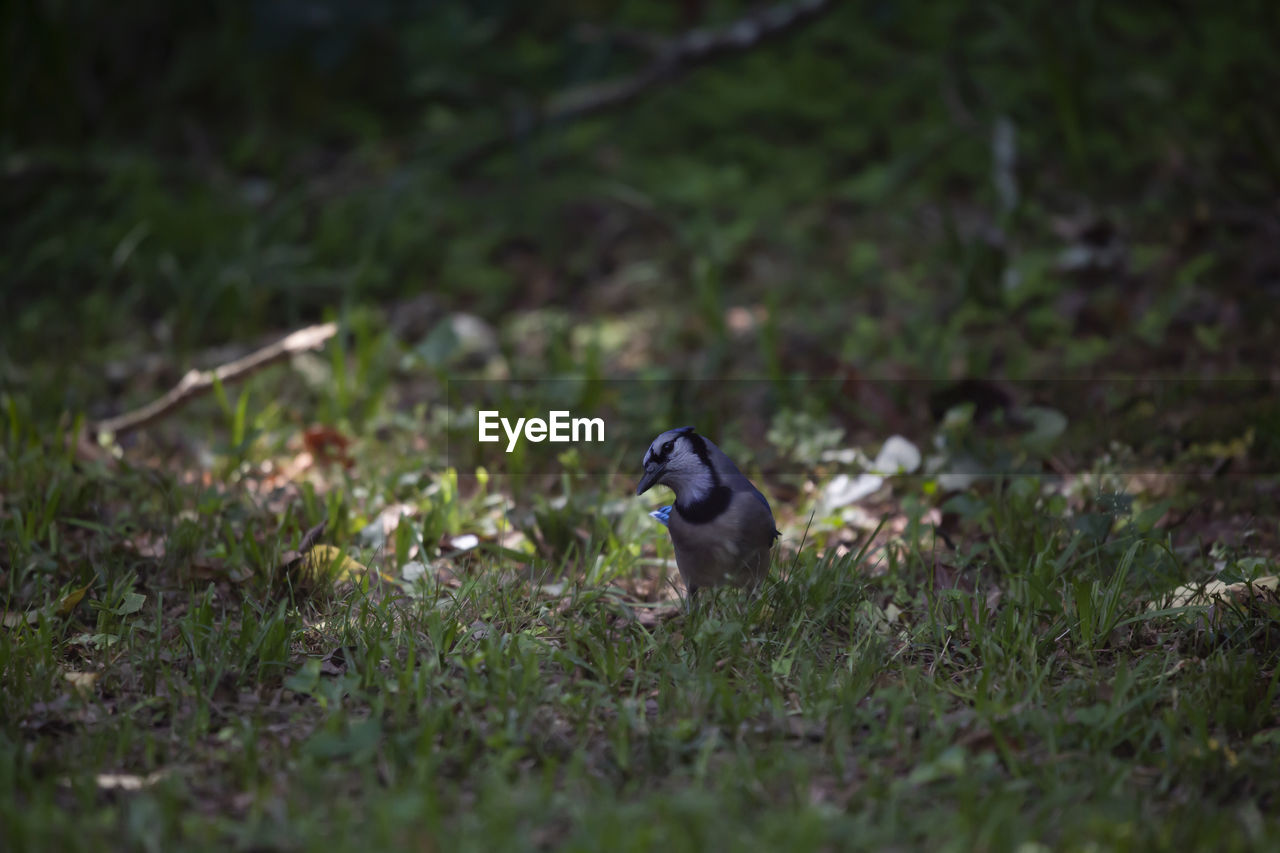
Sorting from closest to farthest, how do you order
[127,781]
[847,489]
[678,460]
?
[127,781] < [678,460] < [847,489]

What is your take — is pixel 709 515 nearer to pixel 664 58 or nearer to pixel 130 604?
pixel 130 604

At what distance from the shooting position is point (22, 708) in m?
2.66

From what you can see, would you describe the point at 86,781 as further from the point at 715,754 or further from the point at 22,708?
the point at 715,754

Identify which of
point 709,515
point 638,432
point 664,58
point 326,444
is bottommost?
point 638,432

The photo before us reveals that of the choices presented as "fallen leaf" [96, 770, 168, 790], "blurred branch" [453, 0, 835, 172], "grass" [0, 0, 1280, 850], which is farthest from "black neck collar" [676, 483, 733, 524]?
"blurred branch" [453, 0, 835, 172]

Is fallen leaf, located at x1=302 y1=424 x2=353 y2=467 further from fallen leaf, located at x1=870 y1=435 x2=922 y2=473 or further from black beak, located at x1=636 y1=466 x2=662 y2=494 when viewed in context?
fallen leaf, located at x1=870 y1=435 x2=922 y2=473

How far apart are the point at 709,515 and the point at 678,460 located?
191 millimetres

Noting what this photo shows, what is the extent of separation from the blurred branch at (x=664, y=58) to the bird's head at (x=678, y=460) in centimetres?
360

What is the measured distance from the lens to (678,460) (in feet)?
10.2

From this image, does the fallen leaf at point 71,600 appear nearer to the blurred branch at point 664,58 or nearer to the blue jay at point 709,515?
the blue jay at point 709,515

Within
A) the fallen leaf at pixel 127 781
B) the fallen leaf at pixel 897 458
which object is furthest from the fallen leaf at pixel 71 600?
the fallen leaf at pixel 897 458

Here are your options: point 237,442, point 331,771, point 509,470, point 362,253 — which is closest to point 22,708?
point 331,771

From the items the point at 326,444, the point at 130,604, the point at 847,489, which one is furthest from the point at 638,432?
the point at 130,604

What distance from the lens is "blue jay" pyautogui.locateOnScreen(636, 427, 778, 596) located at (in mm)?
2986
